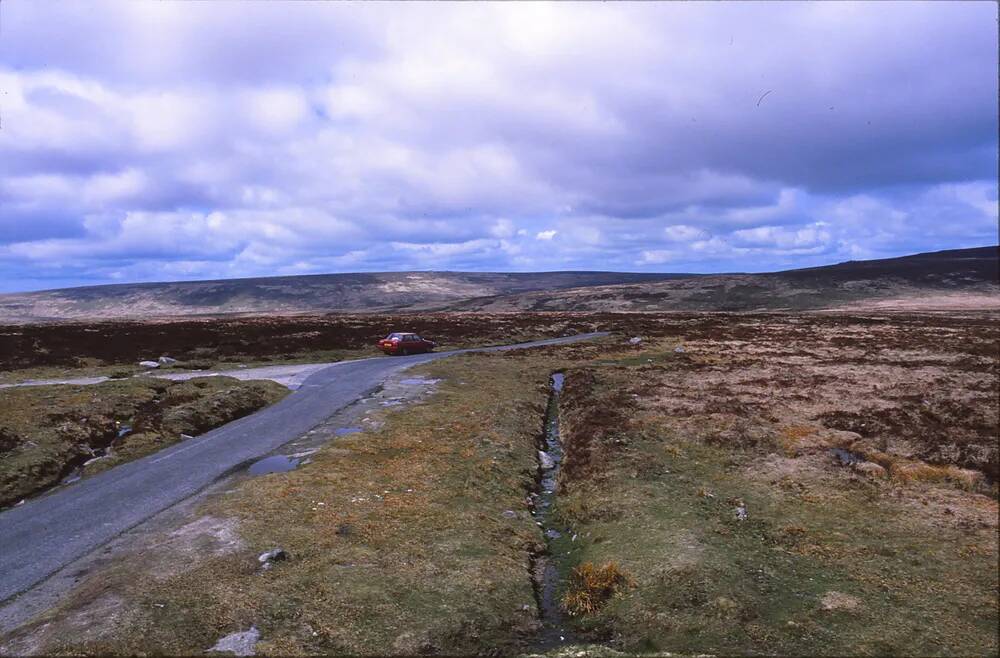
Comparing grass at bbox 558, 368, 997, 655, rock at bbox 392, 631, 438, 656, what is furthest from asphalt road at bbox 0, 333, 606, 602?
grass at bbox 558, 368, 997, 655

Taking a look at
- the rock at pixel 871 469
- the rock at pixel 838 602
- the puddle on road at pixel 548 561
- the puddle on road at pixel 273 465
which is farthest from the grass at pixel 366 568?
the rock at pixel 871 469

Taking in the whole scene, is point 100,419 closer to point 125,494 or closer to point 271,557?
point 125,494

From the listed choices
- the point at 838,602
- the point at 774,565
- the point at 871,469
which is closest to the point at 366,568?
the point at 774,565

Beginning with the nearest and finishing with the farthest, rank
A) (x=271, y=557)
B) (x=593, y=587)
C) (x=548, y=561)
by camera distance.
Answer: (x=593, y=587) → (x=271, y=557) → (x=548, y=561)

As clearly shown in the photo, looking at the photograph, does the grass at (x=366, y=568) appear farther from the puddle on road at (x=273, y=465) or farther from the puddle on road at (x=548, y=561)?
the puddle on road at (x=273, y=465)

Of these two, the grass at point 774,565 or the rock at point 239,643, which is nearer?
the rock at point 239,643

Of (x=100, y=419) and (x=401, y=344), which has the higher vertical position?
(x=401, y=344)
